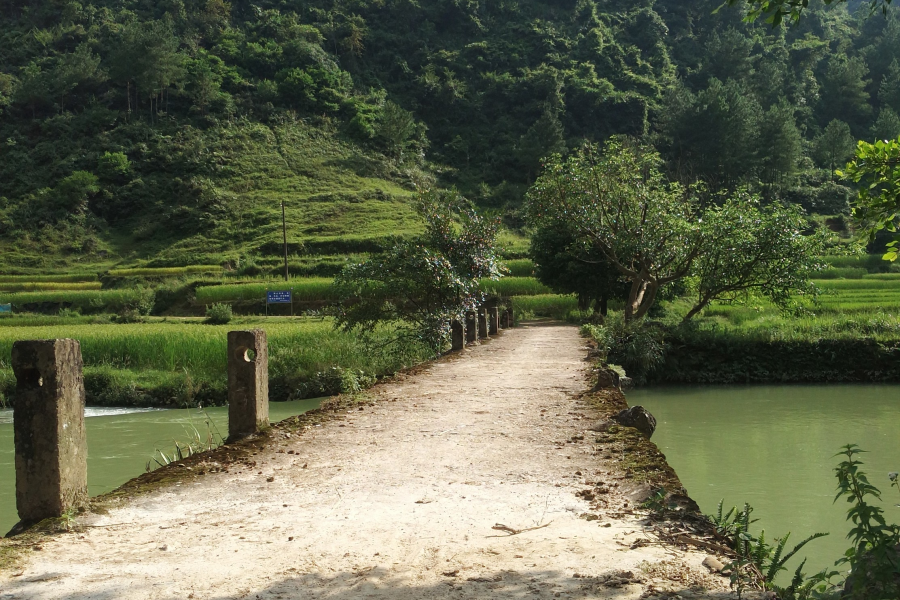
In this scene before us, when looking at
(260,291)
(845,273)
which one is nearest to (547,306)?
(260,291)

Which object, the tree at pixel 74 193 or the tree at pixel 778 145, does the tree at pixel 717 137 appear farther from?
the tree at pixel 74 193

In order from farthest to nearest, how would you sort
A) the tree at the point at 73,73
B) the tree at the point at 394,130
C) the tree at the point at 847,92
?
the tree at the point at 847,92 → the tree at the point at 394,130 → the tree at the point at 73,73

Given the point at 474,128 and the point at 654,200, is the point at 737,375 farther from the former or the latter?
the point at 474,128

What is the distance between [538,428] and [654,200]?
46.2 ft

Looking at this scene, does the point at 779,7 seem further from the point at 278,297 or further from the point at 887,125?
the point at 887,125

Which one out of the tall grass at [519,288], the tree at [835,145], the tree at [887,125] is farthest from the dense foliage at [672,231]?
the tree at [835,145]

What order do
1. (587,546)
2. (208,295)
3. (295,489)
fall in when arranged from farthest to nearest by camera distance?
(208,295) → (295,489) → (587,546)

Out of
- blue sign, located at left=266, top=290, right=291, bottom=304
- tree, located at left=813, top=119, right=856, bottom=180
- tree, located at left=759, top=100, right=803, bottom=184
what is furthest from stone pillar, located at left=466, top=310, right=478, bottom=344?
tree, located at left=813, top=119, right=856, bottom=180

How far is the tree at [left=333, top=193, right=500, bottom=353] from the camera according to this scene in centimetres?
1406

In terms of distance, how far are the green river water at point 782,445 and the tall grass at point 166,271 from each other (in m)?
36.8

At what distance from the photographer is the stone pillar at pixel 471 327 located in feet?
55.2

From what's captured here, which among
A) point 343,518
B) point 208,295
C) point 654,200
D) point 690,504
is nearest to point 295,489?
point 343,518

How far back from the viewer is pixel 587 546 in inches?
142

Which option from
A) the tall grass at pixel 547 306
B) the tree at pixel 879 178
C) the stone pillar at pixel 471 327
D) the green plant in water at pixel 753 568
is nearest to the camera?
the green plant in water at pixel 753 568
